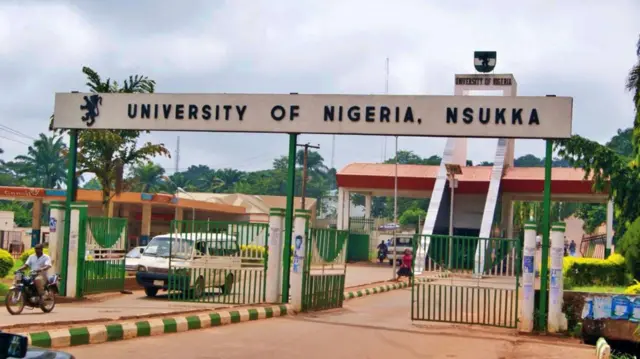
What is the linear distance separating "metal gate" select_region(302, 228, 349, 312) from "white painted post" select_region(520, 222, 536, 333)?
14.0 feet

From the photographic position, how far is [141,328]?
39.0 ft

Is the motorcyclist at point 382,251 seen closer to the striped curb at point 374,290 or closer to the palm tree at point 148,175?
the striped curb at point 374,290

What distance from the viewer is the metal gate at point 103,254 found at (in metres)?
17.8

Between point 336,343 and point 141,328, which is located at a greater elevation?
point 141,328

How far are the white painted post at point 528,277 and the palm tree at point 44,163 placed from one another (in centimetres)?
7545

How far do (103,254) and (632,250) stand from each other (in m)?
15.0

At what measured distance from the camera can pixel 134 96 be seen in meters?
17.0

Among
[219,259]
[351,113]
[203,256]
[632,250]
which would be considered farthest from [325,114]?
[632,250]

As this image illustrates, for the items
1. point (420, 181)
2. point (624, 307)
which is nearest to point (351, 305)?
point (624, 307)

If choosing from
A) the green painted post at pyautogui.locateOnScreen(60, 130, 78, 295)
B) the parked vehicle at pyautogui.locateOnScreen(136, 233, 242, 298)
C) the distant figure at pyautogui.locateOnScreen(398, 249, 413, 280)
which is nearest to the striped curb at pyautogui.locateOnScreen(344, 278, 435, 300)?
the distant figure at pyautogui.locateOnScreen(398, 249, 413, 280)

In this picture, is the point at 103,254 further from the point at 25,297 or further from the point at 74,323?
the point at 74,323

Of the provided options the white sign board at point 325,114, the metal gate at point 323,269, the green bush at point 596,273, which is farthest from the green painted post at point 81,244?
the green bush at point 596,273

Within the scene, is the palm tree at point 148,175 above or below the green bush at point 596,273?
above

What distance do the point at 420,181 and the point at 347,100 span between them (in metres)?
31.0
